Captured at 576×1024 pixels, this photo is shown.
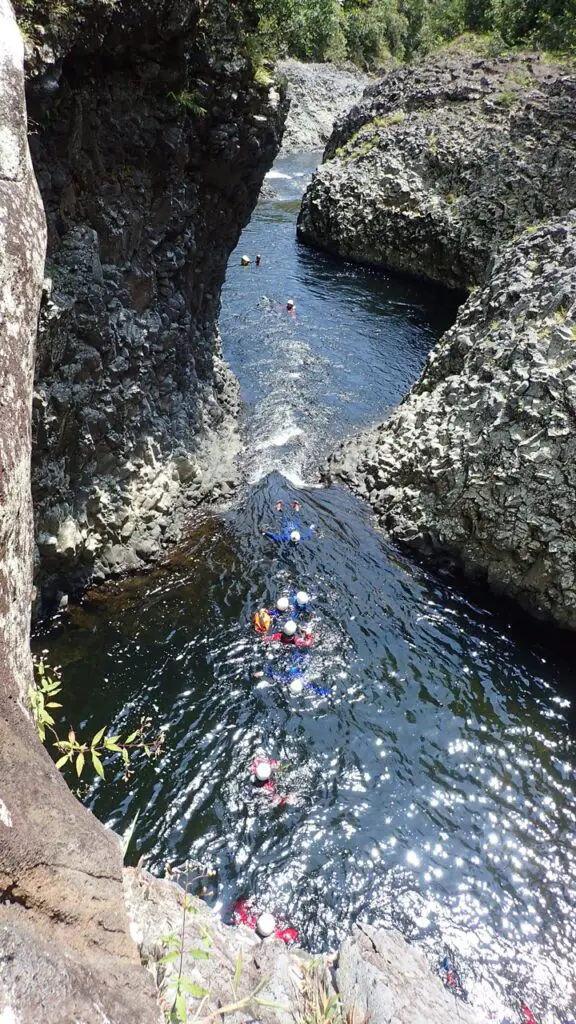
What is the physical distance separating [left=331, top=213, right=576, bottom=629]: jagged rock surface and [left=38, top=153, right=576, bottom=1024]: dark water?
39.8 inches

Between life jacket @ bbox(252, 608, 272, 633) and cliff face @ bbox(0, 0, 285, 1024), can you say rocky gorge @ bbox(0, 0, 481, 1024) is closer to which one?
cliff face @ bbox(0, 0, 285, 1024)

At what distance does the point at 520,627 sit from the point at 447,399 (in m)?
6.18

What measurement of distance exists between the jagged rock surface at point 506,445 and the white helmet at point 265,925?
8.69m

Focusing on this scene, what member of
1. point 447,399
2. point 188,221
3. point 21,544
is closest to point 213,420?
point 188,221

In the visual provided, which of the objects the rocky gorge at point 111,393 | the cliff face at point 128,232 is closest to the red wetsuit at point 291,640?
the cliff face at point 128,232

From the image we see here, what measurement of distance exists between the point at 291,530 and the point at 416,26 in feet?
280

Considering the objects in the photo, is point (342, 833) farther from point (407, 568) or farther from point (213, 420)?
point (213, 420)

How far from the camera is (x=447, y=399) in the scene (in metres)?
16.1

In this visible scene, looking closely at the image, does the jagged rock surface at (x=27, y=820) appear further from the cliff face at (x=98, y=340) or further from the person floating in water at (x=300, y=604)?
the person floating in water at (x=300, y=604)

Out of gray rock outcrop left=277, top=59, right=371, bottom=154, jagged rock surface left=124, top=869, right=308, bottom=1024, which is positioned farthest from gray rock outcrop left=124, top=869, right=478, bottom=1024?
gray rock outcrop left=277, top=59, right=371, bottom=154

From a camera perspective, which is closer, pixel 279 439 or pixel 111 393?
pixel 111 393

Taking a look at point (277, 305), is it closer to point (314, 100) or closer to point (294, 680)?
point (294, 680)

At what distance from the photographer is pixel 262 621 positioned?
12953mm

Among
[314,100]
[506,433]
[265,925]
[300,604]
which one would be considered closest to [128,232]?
[300,604]
